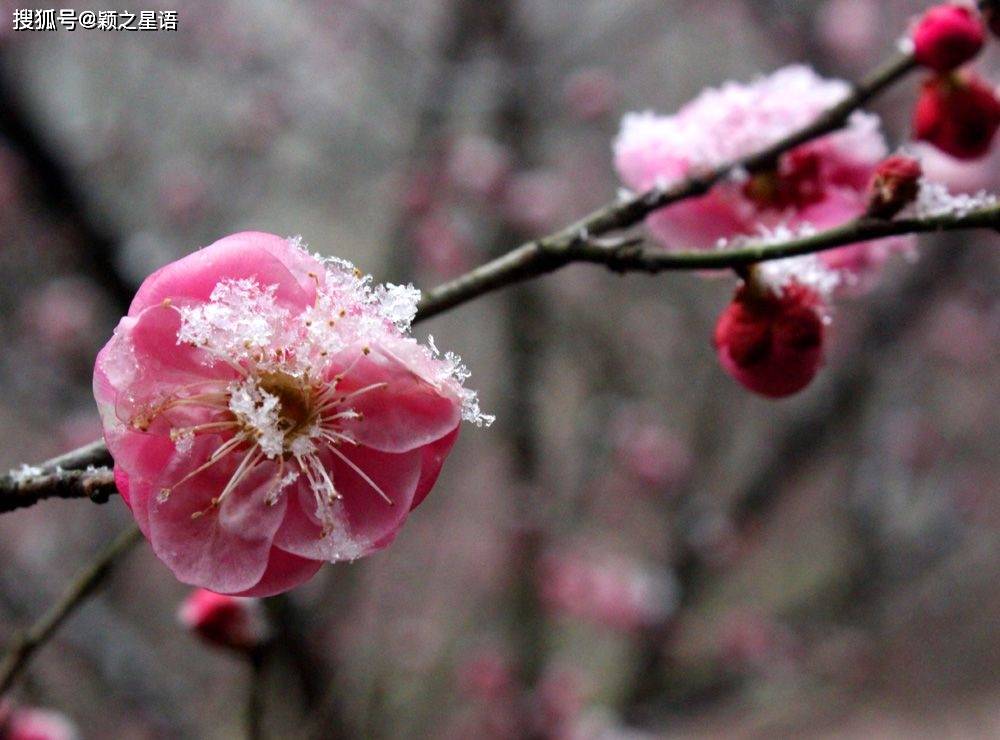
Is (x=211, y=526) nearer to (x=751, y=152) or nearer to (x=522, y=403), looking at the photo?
(x=751, y=152)

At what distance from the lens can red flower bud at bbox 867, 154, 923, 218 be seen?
1.80ft

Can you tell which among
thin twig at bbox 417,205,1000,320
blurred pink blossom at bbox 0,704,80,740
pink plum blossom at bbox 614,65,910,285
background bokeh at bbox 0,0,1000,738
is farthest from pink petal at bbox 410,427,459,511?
background bokeh at bbox 0,0,1000,738

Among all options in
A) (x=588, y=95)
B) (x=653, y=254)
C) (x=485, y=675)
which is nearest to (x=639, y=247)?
(x=653, y=254)

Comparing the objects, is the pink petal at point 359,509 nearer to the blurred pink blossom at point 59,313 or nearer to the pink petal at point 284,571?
the pink petal at point 284,571

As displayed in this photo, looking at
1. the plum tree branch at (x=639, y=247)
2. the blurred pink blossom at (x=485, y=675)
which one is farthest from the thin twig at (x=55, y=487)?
the blurred pink blossom at (x=485, y=675)

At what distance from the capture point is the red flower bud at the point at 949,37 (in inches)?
27.7

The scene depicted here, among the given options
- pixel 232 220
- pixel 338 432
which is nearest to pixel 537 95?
pixel 232 220

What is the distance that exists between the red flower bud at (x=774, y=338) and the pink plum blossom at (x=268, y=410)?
0.84ft

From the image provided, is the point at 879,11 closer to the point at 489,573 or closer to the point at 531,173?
the point at 531,173

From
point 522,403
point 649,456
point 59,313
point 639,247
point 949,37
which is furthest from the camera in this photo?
point 649,456

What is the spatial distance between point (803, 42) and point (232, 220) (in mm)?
2255

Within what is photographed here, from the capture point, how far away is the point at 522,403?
7.54 feet

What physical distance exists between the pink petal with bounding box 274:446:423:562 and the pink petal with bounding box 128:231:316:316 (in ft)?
0.37

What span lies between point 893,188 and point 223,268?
413 millimetres
